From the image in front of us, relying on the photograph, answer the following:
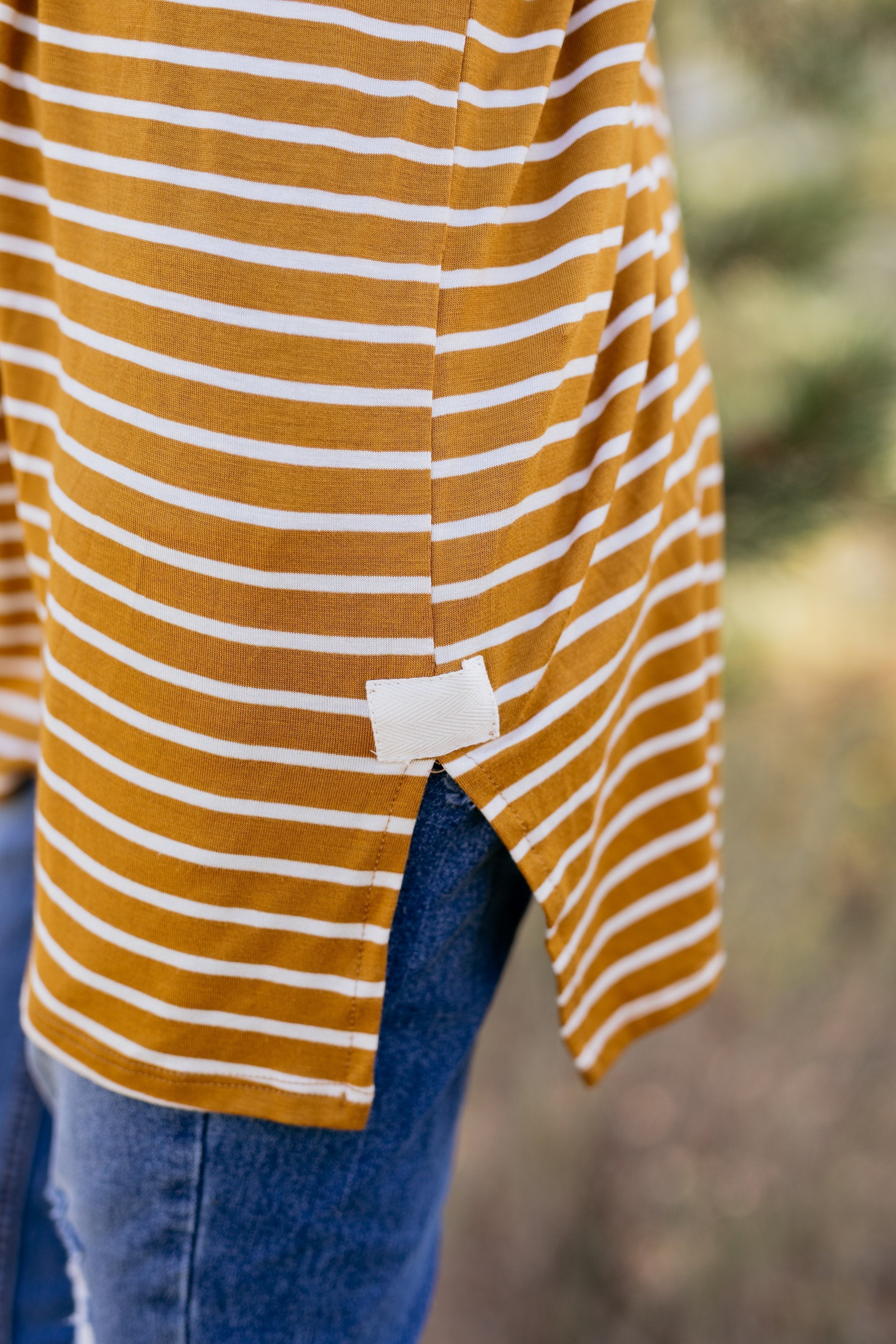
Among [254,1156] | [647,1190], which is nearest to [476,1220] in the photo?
[647,1190]

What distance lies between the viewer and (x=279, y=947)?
1.12ft

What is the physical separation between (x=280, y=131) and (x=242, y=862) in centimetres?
22

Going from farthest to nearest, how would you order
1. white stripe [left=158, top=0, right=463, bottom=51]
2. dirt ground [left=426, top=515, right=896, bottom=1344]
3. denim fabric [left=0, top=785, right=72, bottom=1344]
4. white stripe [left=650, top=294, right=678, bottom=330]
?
dirt ground [left=426, top=515, right=896, bottom=1344] < denim fabric [left=0, top=785, right=72, bottom=1344] < white stripe [left=650, top=294, right=678, bottom=330] < white stripe [left=158, top=0, right=463, bottom=51]

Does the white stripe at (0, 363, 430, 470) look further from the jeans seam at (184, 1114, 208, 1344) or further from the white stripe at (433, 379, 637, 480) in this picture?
the jeans seam at (184, 1114, 208, 1344)

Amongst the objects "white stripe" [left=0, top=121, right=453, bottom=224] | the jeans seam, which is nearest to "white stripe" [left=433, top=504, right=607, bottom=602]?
"white stripe" [left=0, top=121, right=453, bottom=224]

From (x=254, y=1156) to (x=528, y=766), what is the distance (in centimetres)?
18

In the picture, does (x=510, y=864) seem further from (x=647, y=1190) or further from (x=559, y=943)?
(x=647, y=1190)

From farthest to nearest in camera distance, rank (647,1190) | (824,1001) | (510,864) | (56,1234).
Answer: (824,1001) → (647,1190) → (56,1234) → (510,864)

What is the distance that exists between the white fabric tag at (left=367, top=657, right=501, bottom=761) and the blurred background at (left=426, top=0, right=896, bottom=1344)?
2.01 ft

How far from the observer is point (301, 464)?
0.30 meters

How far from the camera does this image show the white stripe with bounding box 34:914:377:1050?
34 cm

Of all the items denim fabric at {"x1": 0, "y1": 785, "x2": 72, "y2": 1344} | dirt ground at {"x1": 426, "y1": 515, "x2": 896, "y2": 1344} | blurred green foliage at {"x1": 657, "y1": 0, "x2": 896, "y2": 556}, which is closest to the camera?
denim fabric at {"x1": 0, "y1": 785, "x2": 72, "y2": 1344}

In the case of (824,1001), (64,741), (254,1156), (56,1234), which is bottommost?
(824,1001)

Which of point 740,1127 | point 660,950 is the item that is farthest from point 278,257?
point 740,1127
